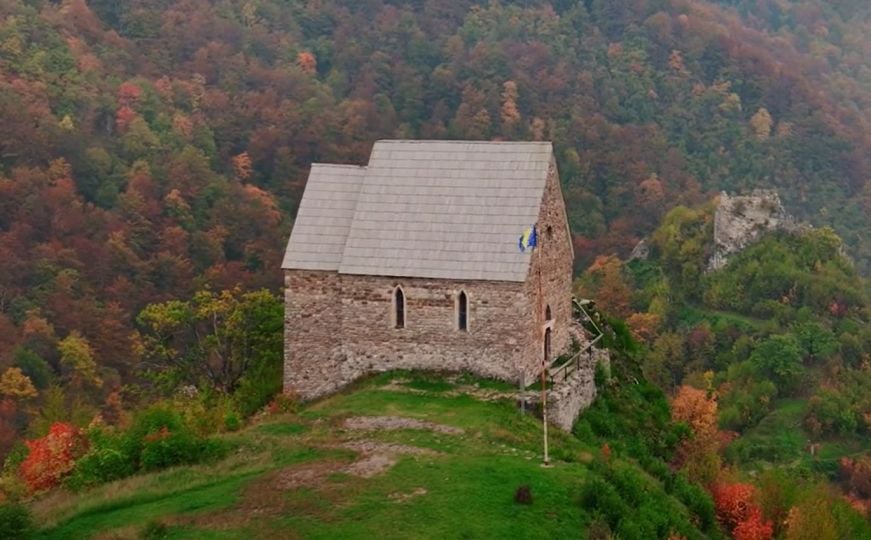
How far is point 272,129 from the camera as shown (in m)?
84.8

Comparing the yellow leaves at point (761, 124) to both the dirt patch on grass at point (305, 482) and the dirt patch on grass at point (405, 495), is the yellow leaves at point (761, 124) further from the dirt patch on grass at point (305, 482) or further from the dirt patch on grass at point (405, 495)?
the dirt patch on grass at point (405, 495)

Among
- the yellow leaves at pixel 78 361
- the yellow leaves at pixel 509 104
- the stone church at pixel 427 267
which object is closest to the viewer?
the stone church at pixel 427 267

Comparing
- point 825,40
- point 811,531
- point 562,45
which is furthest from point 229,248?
point 825,40

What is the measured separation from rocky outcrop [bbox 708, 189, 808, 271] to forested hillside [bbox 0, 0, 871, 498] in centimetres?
1343

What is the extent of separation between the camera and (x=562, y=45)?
119938 millimetres

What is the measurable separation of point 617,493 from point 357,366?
32.6 ft

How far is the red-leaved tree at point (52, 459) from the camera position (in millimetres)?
22984

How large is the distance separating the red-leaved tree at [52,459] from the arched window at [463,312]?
9603mm

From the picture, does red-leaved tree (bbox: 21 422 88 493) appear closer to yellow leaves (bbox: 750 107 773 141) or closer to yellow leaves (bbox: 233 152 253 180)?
yellow leaves (bbox: 233 152 253 180)

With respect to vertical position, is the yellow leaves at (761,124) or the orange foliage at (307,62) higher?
the orange foliage at (307,62)

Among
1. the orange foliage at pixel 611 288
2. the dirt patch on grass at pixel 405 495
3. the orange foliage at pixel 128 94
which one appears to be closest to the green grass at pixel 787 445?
the orange foliage at pixel 611 288

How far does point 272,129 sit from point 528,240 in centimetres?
6030

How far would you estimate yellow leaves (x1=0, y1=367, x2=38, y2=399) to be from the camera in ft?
151

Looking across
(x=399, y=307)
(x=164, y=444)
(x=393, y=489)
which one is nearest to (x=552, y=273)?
(x=399, y=307)
